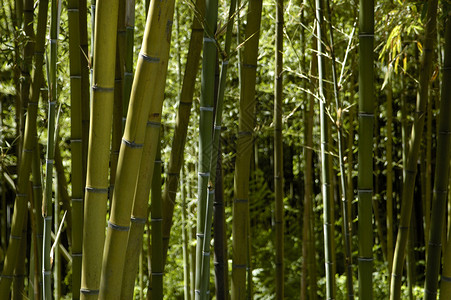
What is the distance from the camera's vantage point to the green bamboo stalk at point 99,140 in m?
0.87

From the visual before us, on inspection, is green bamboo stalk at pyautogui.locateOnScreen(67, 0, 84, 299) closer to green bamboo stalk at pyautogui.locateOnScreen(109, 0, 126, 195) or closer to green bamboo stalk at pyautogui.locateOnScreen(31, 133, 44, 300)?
green bamboo stalk at pyautogui.locateOnScreen(109, 0, 126, 195)

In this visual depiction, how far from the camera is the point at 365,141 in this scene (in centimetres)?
110

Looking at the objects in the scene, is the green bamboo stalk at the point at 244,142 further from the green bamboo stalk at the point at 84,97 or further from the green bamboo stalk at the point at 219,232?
the green bamboo stalk at the point at 84,97

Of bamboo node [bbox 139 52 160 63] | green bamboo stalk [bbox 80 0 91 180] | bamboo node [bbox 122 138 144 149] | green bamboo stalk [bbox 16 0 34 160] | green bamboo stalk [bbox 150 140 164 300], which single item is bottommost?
green bamboo stalk [bbox 150 140 164 300]

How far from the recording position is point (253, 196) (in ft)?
15.9

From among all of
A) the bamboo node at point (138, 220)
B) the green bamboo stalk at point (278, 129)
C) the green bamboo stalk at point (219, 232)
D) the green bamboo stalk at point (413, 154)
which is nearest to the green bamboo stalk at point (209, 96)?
the bamboo node at point (138, 220)

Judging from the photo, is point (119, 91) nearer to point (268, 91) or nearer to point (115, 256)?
point (115, 256)

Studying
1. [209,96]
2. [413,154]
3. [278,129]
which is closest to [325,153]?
[278,129]

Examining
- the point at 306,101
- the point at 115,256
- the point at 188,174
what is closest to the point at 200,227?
the point at 115,256

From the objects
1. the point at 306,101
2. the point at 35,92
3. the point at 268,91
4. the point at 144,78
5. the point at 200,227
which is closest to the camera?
the point at 144,78

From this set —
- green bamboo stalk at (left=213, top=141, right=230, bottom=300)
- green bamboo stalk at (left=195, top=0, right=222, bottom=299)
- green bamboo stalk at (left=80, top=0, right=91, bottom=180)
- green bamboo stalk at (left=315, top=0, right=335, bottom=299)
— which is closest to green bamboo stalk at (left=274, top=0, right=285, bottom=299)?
green bamboo stalk at (left=315, top=0, right=335, bottom=299)

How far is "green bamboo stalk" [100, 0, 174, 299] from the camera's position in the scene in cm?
84

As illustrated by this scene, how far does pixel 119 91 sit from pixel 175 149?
194 mm

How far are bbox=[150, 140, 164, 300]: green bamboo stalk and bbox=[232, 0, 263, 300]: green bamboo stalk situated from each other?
0.21 meters
